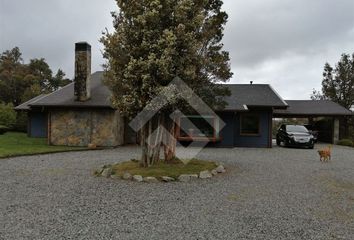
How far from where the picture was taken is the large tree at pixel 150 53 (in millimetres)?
8766

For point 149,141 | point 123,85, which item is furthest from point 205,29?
point 149,141

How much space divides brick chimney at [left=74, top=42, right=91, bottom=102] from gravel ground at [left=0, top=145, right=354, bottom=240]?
26.7ft

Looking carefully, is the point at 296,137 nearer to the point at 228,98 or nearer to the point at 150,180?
the point at 228,98

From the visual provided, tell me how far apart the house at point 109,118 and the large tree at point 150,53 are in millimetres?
7117

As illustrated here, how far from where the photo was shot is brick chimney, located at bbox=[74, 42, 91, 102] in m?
17.6

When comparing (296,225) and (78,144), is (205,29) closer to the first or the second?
(296,225)

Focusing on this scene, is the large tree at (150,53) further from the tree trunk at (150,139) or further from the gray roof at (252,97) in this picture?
the gray roof at (252,97)

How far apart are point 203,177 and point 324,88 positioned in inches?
1201

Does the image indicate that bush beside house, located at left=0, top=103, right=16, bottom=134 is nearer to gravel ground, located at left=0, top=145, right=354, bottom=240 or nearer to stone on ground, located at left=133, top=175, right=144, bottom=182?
gravel ground, located at left=0, top=145, right=354, bottom=240

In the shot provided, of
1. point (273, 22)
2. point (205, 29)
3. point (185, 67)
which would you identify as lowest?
point (185, 67)

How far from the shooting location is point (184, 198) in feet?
21.7

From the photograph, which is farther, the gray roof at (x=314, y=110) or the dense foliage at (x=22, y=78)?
the dense foliage at (x=22, y=78)

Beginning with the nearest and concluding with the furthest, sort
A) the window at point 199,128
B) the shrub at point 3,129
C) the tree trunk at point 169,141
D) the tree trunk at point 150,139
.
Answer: the tree trunk at point 150,139 → the tree trunk at point 169,141 → the window at point 199,128 → the shrub at point 3,129

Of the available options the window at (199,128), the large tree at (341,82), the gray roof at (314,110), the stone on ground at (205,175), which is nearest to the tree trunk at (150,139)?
the stone on ground at (205,175)
